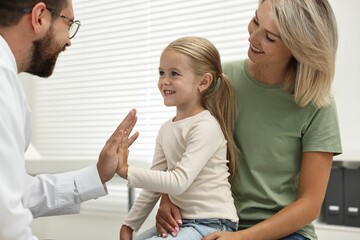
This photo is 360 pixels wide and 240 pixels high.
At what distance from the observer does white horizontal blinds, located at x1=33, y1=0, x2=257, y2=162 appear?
2979 millimetres

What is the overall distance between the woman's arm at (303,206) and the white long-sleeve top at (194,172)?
98 mm

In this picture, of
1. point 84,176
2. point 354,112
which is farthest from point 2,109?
point 354,112

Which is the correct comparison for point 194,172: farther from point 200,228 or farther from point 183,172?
point 200,228

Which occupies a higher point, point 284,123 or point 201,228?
point 284,123

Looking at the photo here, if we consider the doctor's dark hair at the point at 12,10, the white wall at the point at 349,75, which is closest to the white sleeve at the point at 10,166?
the doctor's dark hair at the point at 12,10

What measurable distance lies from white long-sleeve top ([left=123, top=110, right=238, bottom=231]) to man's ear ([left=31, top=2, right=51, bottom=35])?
51cm

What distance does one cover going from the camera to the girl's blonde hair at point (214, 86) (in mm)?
1562

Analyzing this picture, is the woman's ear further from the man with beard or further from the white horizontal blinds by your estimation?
the white horizontal blinds

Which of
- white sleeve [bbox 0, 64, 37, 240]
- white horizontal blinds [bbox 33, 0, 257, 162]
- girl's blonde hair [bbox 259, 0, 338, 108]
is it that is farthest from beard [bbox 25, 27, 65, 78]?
white horizontal blinds [bbox 33, 0, 257, 162]

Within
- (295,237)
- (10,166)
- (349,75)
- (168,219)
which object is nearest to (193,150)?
(168,219)

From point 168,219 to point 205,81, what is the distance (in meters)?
0.49

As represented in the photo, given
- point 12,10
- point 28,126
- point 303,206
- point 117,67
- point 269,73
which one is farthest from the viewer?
point 117,67

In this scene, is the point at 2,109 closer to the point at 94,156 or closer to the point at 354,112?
the point at 354,112

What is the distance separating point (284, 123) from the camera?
5.15 ft
